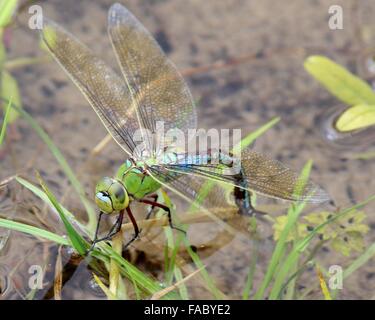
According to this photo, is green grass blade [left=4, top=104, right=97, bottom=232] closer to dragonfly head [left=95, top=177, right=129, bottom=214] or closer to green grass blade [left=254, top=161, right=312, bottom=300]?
dragonfly head [left=95, top=177, right=129, bottom=214]

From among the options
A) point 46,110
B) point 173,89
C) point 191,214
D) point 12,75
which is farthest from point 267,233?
point 12,75

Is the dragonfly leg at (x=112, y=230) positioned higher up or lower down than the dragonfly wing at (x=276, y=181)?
lower down

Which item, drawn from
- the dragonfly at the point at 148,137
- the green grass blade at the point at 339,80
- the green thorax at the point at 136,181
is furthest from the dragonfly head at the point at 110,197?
the green grass blade at the point at 339,80

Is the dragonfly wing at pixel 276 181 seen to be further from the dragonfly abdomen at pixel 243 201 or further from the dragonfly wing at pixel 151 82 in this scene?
the dragonfly wing at pixel 151 82

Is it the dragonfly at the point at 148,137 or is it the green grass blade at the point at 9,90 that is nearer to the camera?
the dragonfly at the point at 148,137

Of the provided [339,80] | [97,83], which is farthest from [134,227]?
[339,80]

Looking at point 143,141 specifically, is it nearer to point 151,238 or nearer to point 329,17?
point 151,238
